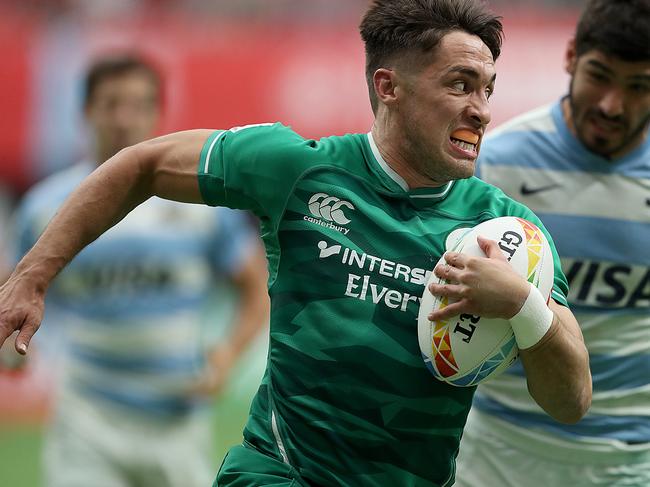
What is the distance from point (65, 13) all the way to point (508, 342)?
44.1 feet

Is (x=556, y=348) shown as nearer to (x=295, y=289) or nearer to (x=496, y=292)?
(x=496, y=292)

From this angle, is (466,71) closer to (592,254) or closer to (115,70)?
(592,254)

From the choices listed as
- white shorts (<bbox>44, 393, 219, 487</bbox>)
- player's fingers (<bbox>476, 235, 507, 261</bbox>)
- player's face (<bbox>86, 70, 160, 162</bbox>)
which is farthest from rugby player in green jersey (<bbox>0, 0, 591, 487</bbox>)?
player's face (<bbox>86, 70, 160, 162</bbox>)

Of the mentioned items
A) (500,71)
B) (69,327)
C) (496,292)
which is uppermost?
(496,292)

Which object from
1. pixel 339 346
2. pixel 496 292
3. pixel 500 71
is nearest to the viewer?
pixel 496 292

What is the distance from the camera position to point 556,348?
12.5 ft

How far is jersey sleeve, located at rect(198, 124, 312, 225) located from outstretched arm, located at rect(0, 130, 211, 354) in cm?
5

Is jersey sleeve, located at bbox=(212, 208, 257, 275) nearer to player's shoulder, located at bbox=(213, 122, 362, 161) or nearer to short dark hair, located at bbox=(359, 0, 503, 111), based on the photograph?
player's shoulder, located at bbox=(213, 122, 362, 161)

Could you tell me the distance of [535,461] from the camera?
537 centimetres

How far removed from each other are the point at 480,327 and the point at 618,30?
67.8 inches

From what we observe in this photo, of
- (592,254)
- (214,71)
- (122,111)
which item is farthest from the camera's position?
(214,71)

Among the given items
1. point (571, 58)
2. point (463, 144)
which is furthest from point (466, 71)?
point (571, 58)

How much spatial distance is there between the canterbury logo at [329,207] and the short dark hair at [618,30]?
1.53 meters

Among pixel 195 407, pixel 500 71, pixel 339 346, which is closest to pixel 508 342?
pixel 339 346
